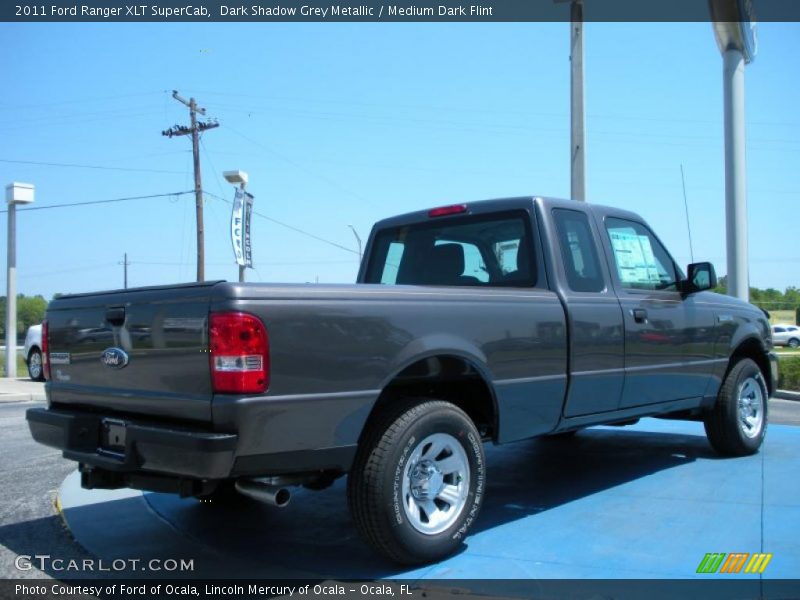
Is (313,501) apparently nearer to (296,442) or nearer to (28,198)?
(296,442)

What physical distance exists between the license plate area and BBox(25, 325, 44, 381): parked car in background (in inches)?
538

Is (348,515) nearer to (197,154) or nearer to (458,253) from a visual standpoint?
(458,253)

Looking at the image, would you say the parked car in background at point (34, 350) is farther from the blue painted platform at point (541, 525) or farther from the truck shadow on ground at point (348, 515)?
the truck shadow on ground at point (348, 515)

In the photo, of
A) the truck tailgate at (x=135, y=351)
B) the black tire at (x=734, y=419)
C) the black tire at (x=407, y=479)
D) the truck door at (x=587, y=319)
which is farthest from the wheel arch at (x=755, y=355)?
the truck tailgate at (x=135, y=351)

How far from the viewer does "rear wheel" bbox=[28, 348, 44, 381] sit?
54.6ft

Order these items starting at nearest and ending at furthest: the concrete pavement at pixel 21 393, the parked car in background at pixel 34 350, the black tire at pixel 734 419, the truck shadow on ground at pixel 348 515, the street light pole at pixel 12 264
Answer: the truck shadow on ground at pixel 348 515
the black tire at pixel 734 419
the concrete pavement at pixel 21 393
the parked car in background at pixel 34 350
the street light pole at pixel 12 264

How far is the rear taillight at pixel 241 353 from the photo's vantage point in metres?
3.06

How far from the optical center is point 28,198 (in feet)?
67.7

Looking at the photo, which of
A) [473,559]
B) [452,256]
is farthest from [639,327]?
[473,559]

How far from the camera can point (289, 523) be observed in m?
4.62

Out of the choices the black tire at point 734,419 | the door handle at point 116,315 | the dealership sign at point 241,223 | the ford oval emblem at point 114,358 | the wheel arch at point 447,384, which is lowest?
the black tire at point 734,419

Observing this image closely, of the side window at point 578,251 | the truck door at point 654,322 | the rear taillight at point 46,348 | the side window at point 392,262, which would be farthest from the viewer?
the side window at point 392,262

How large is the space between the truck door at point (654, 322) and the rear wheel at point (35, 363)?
15.0 metres

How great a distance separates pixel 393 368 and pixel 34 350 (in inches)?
610
